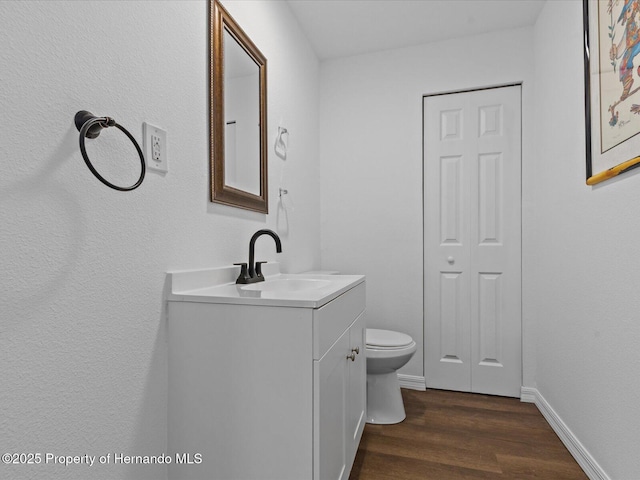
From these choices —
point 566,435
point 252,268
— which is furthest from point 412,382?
point 252,268

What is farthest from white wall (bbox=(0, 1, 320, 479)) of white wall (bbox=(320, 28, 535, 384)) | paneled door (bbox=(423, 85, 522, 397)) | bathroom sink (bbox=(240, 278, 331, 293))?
paneled door (bbox=(423, 85, 522, 397))

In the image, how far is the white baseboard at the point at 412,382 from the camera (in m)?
2.47

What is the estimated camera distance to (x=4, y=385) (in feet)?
2.30

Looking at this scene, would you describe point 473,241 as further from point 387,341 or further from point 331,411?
point 331,411

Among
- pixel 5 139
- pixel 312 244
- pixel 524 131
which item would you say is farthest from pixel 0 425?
pixel 524 131

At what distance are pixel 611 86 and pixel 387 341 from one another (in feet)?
4.93

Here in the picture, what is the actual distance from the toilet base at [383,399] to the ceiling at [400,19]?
214cm

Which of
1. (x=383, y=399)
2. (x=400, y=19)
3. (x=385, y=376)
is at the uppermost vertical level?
(x=400, y=19)

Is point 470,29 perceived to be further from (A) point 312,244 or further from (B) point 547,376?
(B) point 547,376

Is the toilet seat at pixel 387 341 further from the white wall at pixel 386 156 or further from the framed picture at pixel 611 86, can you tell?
the framed picture at pixel 611 86

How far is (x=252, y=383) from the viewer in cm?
106

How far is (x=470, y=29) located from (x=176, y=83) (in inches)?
80.3

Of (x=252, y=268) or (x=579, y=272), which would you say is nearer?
(x=252, y=268)

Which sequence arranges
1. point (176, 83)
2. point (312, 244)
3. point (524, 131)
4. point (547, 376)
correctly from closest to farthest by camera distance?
1. point (176, 83)
2. point (547, 376)
3. point (524, 131)
4. point (312, 244)
